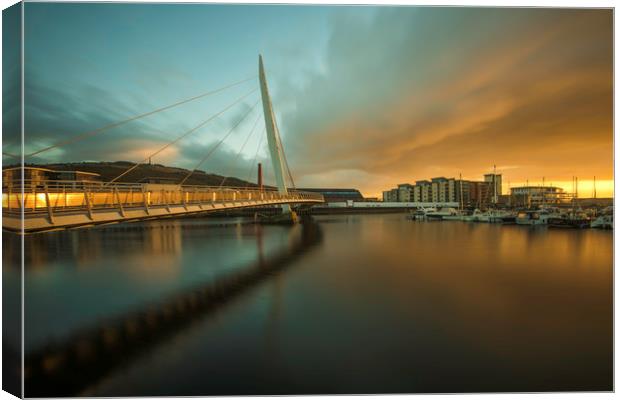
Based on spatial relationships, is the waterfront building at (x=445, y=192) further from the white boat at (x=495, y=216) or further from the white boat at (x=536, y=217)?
the white boat at (x=536, y=217)

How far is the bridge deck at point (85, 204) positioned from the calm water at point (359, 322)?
614 millimetres

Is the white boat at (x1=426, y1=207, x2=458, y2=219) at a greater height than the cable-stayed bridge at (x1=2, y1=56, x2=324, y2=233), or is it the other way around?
the cable-stayed bridge at (x1=2, y1=56, x2=324, y2=233)

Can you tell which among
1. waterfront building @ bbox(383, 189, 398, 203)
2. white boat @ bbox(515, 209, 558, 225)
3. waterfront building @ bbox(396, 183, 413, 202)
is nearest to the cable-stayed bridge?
white boat @ bbox(515, 209, 558, 225)

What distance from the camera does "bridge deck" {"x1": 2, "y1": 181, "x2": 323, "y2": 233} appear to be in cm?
362

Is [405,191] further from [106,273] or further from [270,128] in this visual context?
[106,273]

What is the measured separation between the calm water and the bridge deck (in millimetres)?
614

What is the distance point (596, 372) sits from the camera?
4301 millimetres

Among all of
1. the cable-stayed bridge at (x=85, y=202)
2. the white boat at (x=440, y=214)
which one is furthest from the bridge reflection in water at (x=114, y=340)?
the white boat at (x=440, y=214)

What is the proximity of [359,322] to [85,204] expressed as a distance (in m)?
4.53

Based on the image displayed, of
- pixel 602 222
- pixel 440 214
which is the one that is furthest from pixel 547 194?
pixel 440 214

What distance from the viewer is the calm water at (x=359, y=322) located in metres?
4.09

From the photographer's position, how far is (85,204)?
438 cm

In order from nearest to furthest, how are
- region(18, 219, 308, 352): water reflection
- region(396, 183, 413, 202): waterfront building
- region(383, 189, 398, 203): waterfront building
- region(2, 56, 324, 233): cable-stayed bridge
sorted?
1. region(2, 56, 324, 233): cable-stayed bridge
2. region(18, 219, 308, 352): water reflection
3. region(396, 183, 413, 202): waterfront building
4. region(383, 189, 398, 203): waterfront building

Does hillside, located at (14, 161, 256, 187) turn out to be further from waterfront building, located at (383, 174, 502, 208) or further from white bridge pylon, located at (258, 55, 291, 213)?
waterfront building, located at (383, 174, 502, 208)
